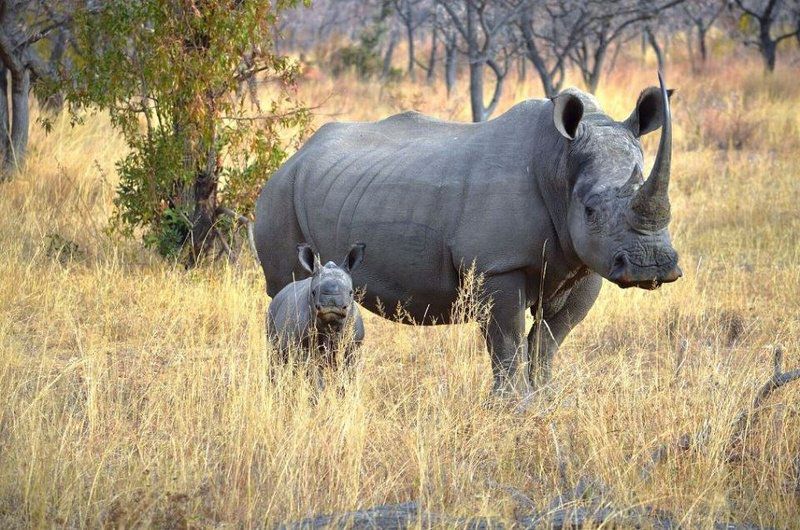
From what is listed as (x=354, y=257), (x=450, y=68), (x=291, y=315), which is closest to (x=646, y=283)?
(x=354, y=257)

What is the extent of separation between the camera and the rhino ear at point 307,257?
5.88 metres

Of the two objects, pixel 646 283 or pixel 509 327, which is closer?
pixel 646 283

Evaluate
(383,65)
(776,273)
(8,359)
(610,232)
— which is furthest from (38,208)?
(383,65)

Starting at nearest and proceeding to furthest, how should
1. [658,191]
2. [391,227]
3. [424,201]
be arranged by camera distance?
1. [658,191]
2. [424,201]
3. [391,227]

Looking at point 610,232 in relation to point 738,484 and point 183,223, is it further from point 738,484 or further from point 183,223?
point 183,223

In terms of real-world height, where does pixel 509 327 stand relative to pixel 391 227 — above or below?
below

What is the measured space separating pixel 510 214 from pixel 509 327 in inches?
20.3

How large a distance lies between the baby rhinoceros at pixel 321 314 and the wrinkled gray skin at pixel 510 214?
313mm

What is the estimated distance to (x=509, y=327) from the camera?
5.71 meters

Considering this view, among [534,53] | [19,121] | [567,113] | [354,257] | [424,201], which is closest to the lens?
[567,113]

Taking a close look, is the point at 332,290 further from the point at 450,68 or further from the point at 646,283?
the point at 450,68

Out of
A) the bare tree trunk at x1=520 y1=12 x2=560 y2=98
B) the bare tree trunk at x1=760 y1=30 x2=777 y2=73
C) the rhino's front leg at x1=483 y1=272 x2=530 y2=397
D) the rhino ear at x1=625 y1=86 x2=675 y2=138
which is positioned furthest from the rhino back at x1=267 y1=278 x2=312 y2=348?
the bare tree trunk at x1=760 y1=30 x2=777 y2=73

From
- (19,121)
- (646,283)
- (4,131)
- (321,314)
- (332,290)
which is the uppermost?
(19,121)

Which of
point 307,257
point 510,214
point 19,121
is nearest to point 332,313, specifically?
point 307,257
